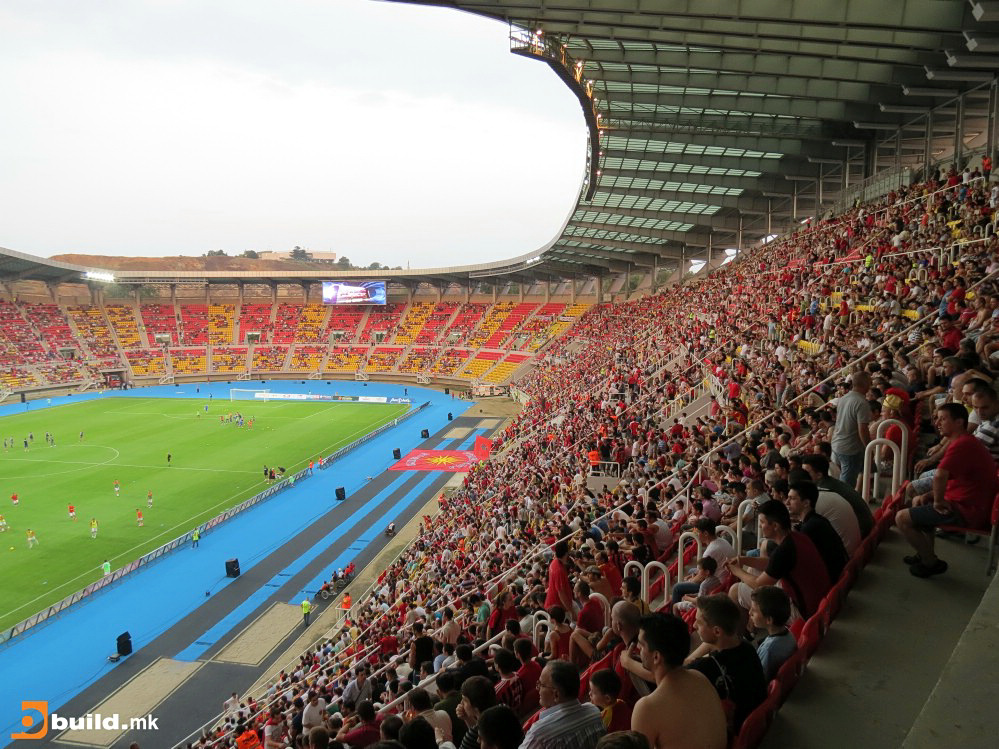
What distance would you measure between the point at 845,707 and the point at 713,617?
1250 mm

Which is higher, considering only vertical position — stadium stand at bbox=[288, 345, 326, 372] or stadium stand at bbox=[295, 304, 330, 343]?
stadium stand at bbox=[295, 304, 330, 343]

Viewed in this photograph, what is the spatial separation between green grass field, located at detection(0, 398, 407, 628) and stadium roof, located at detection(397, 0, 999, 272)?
789 inches

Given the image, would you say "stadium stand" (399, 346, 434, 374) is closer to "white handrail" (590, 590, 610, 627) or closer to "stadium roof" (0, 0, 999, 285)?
"stadium roof" (0, 0, 999, 285)

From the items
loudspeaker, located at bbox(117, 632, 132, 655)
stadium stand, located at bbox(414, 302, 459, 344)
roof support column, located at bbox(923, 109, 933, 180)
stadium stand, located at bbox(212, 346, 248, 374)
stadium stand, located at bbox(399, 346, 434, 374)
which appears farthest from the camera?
stadium stand, located at bbox(414, 302, 459, 344)

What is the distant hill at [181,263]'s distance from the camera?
154 m

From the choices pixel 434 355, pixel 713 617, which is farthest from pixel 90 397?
pixel 713 617

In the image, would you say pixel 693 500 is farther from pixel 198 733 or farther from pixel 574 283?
pixel 574 283

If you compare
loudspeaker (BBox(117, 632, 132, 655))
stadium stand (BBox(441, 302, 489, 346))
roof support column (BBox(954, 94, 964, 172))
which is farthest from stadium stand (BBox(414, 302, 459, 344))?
loudspeaker (BBox(117, 632, 132, 655))

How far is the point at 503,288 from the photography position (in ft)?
247

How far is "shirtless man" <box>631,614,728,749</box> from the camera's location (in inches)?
113

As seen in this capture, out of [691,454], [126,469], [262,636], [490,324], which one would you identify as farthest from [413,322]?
[691,454]

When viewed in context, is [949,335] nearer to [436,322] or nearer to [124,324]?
[436,322]

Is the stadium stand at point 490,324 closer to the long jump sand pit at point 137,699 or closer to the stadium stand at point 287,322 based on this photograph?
the stadium stand at point 287,322

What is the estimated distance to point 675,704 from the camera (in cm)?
290
